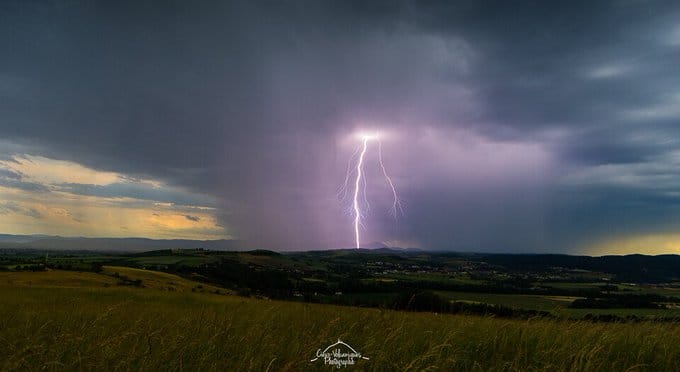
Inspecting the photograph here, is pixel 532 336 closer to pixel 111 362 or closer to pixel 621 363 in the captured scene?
pixel 621 363

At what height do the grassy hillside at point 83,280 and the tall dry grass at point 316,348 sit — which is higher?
the tall dry grass at point 316,348

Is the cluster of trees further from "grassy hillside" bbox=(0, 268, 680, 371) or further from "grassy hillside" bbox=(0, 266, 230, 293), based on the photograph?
"grassy hillside" bbox=(0, 266, 230, 293)

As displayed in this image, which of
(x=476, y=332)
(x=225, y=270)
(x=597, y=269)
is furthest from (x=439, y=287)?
(x=597, y=269)

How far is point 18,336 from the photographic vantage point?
21.2 feet

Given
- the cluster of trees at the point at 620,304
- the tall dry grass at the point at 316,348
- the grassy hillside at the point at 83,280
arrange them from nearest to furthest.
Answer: the tall dry grass at the point at 316,348
the cluster of trees at the point at 620,304
the grassy hillside at the point at 83,280

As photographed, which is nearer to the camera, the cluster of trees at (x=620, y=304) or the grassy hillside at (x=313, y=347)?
the grassy hillside at (x=313, y=347)

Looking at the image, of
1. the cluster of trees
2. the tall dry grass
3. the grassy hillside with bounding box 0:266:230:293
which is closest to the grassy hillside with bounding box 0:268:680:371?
the tall dry grass

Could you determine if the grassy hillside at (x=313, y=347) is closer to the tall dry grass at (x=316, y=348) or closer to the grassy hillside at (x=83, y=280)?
the tall dry grass at (x=316, y=348)

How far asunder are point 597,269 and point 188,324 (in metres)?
186

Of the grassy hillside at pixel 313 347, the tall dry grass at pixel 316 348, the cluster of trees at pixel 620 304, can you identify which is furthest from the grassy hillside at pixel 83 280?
the cluster of trees at pixel 620 304

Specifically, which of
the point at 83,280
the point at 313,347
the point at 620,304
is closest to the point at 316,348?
the point at 313,347

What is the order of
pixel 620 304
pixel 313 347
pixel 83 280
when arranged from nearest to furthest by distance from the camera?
1. pixel 313 347
2. pixel 620 304
3. pixel 83 280

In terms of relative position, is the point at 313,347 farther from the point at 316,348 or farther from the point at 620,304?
the point at 620,304

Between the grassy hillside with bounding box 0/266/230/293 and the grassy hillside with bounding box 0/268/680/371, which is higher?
the grassy hillside with bounding box 0/268/680/371
